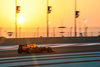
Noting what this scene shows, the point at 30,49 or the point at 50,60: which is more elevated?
the point at 30,49

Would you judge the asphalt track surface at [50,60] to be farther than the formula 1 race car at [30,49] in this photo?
No

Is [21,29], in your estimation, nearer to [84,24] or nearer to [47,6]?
[47,6]

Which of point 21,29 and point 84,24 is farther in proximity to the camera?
point 84,24

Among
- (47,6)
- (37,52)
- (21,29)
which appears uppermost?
(47,6)

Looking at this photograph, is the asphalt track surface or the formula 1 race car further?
the formula 1 race car

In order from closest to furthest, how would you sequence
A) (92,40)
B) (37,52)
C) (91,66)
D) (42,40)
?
(91,66)
(37,52)
(42,40)
(92,40)

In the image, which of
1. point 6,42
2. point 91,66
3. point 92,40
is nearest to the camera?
point 91,66

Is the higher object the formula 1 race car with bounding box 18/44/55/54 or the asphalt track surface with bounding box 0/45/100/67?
the formula 1 race car with bounding box 18/44/55/54

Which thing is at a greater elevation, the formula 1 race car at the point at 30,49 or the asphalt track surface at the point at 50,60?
the formula 1 race car at the point at 30,49

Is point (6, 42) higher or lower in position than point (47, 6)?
lower

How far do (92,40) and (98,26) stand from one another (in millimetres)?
3993

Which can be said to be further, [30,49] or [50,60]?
[30,49]

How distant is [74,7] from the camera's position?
34.9 metres

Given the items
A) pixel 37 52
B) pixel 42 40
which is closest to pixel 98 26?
pixel 42 40
